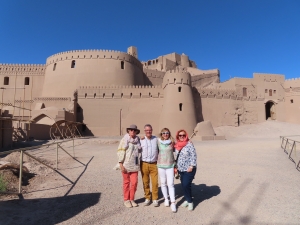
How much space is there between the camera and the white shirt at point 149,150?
13.9 feet

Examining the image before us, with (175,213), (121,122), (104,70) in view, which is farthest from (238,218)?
(104,70)

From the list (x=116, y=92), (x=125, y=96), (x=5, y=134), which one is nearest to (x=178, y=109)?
(x=125, y=96)

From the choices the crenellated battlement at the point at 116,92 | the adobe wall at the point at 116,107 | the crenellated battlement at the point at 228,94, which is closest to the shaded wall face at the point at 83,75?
the crenellated battlement at the point at 116,92

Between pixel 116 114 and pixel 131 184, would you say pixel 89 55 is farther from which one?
pixel 131 184

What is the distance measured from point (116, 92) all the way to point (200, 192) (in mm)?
19595

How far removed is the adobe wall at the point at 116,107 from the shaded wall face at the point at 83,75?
8.44 feet

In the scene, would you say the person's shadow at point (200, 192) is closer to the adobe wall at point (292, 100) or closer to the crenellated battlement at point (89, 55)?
the crenellated battlement at point (89, 55)

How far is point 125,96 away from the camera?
2377cm

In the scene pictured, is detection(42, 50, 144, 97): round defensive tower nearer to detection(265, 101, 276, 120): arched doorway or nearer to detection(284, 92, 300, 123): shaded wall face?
detection(265, 101, 276, 120): arched doorway

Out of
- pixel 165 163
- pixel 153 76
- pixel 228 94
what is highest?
pixel 153 76

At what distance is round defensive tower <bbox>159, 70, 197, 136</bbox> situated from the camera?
21.2m

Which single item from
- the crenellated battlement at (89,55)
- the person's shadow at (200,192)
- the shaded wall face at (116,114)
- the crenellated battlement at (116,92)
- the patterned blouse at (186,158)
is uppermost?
the crenellated battlement at (89,55)

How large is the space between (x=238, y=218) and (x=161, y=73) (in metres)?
30.3

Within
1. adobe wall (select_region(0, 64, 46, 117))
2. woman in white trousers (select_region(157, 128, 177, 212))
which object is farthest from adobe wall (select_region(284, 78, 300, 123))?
adobe wall (select_region(0, 64, 46, 117))
